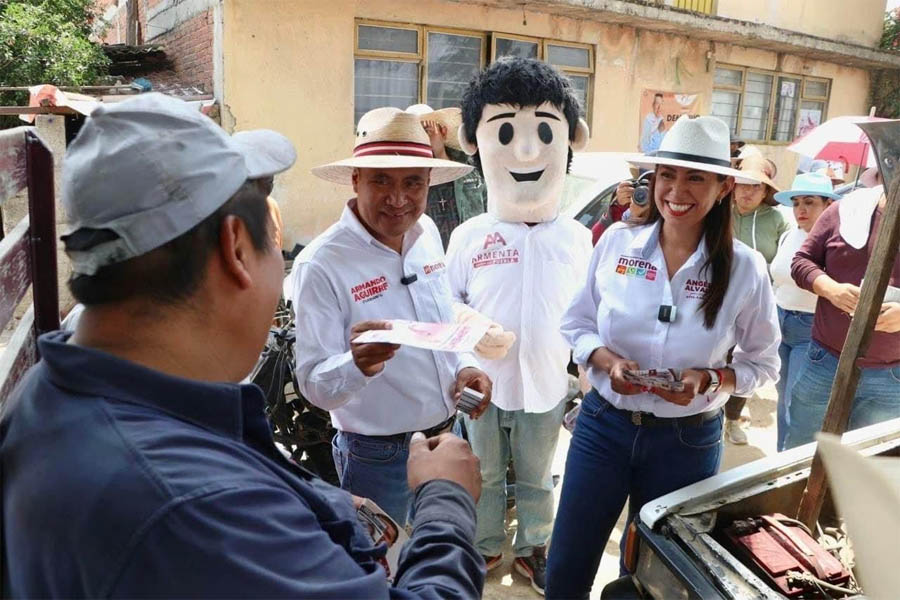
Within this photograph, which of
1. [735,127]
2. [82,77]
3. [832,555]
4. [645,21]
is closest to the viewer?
[832,555]

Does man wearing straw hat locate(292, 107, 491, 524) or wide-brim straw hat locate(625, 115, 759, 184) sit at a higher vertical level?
wide-brim straw hat locate(625, 115, 759, 184)

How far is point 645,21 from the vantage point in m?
10.0

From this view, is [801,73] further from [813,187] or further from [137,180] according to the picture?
[137,180]

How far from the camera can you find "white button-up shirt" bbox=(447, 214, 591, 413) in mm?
2857

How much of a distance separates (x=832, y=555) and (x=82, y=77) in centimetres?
960

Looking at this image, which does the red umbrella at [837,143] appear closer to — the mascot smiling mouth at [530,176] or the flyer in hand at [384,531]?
the mascot smiling mouth at [530,176]

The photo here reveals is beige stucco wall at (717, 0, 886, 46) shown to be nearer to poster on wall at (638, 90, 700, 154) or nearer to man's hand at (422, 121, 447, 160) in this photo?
poster on wall at (638, 90, 700, 154)

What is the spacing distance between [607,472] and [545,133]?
161 cm

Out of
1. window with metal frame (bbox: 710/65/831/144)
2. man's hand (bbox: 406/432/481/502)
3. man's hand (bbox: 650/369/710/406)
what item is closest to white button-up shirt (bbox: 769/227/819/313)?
man's hand (bbox: 650/369/710/406)

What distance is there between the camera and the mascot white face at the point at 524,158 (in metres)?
2.99

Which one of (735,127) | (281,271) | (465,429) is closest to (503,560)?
(465,429)

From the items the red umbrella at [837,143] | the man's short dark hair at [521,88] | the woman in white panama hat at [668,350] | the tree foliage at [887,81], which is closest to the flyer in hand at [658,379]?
the woman in white panama hat at [668,350]

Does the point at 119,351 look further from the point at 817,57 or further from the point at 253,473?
the point at 817,57

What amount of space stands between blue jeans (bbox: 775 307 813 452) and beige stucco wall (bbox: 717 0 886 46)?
32.8ft
